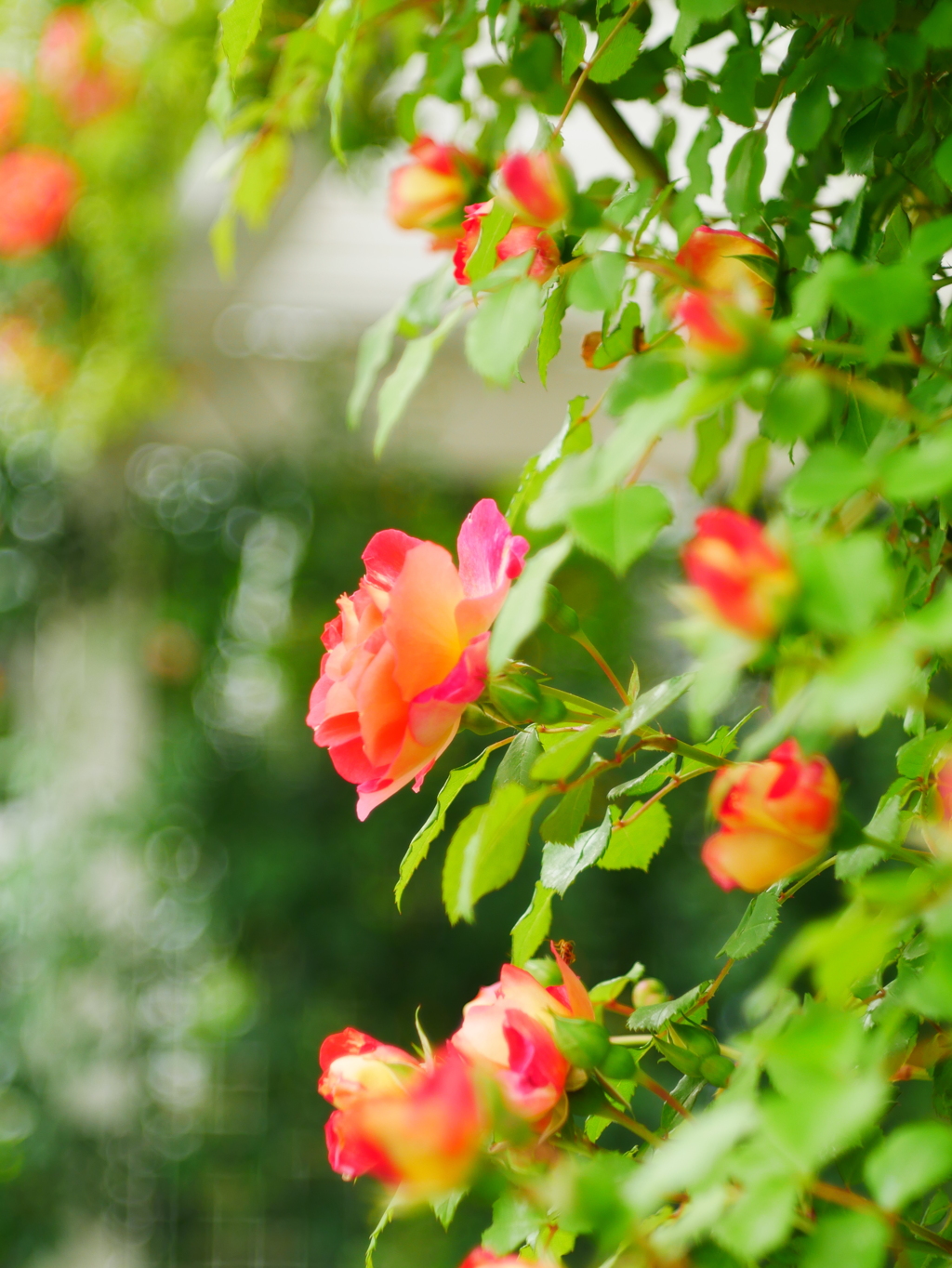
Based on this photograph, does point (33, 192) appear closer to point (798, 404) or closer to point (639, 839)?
point (639, 839)

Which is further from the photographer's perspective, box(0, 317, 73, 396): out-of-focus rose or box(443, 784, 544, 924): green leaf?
box(0, 317, 73, 396): out-of-focus rose

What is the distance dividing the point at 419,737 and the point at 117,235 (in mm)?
1866

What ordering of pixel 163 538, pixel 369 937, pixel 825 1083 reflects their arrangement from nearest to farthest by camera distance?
pixel 825 1083, pixel 369 937, pixel 163 538

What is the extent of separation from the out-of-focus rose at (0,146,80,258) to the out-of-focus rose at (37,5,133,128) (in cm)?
9

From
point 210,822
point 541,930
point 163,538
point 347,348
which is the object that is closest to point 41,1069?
point 210,822

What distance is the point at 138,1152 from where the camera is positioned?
7.13 ft

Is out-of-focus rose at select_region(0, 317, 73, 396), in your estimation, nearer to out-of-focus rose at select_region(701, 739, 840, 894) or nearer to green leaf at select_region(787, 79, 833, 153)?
green leaf at select_region(787, 79, 833, 153)

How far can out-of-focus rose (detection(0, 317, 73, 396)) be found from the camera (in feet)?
6.95

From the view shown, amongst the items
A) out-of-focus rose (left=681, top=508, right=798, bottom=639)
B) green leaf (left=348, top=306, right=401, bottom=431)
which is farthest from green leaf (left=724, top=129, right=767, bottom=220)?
out-of-focus rose (left=681, top=508, right=798, bottom=639)

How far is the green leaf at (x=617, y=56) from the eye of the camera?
0.41m

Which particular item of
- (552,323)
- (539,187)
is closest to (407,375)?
(552,323)

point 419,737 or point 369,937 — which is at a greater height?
point 419,737

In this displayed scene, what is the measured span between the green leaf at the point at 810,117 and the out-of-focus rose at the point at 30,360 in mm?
1924

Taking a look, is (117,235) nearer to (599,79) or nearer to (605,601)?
(605,601)
